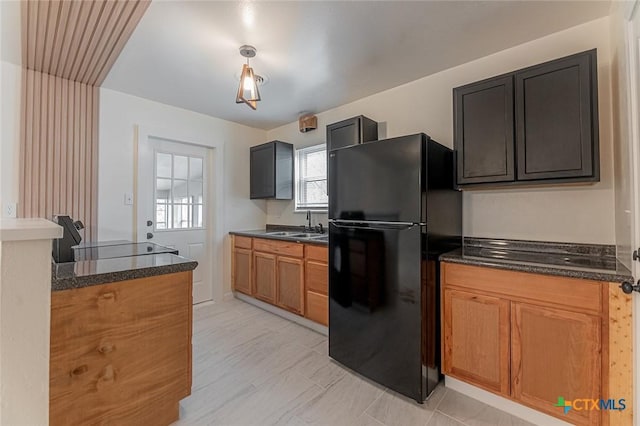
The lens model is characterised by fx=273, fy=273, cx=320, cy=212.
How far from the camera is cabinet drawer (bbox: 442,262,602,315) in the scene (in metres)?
1.33

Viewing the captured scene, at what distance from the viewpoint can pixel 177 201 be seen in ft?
10.8

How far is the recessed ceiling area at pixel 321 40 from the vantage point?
5.32 ft

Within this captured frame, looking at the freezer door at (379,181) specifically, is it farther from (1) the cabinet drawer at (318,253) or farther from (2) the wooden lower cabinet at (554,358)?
(2) the wooden lower cabinet at (554,358)

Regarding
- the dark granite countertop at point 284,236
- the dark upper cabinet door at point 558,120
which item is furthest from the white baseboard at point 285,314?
the dark upper cabinet door at point 558,120

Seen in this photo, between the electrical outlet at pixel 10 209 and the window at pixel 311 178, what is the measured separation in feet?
8.45

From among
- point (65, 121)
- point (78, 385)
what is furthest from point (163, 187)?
point (78, 385)

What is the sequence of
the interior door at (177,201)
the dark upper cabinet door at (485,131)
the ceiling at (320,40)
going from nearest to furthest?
the ceiling at (320,40)
the dark upper cabinet door at (485,131)
the interior door at (177,201)

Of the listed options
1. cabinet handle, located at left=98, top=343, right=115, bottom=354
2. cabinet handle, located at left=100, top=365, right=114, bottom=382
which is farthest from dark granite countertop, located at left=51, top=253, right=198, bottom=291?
cabinet handle, located at left=100, top=365, right=114, bottom=382

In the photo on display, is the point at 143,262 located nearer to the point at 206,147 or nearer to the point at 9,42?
the point at 9,42

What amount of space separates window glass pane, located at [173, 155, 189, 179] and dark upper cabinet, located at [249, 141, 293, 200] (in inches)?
34.1

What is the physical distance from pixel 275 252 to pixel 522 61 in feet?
8.85

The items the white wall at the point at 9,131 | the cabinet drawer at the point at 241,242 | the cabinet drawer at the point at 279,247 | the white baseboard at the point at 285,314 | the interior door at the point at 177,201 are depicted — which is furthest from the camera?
the cabinet drawer at the point at 241,242

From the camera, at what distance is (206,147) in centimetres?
352

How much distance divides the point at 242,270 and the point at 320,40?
8.77 ft
